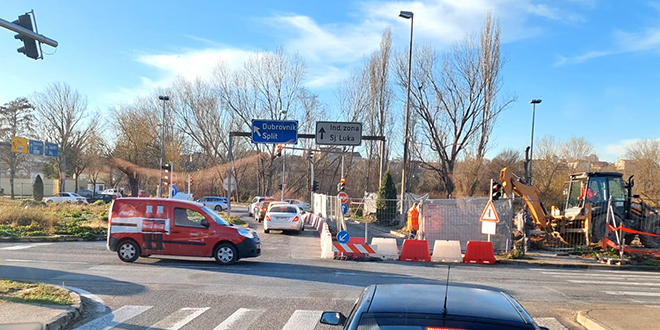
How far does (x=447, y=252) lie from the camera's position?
1723 centimetres

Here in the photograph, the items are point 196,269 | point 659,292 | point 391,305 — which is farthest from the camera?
point 196,269

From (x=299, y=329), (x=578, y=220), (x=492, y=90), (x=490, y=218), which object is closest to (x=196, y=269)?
(x=299, y=329)

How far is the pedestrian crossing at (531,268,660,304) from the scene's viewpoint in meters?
12.0

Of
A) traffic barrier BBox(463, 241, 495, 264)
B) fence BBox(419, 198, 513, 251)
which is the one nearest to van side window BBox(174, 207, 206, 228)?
traffic barrier BBox(463, 241, 495, 264)

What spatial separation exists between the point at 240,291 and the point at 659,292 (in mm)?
9534

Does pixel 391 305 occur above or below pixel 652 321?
above

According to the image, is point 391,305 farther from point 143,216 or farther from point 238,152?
point 238,152

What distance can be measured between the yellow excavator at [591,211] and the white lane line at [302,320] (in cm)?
1388

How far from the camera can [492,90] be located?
4466 cm

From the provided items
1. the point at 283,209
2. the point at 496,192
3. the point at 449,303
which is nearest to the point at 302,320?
the point at 449,303

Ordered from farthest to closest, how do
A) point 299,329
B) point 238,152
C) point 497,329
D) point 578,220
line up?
point 238,152
point 578,220
point 299,329
point 497,329

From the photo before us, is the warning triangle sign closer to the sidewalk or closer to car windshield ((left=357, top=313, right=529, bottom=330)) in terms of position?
the sidewalk

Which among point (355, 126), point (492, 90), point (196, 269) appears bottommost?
point (196, 269)

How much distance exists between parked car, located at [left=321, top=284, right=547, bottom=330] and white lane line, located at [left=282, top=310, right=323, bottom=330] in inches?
171
